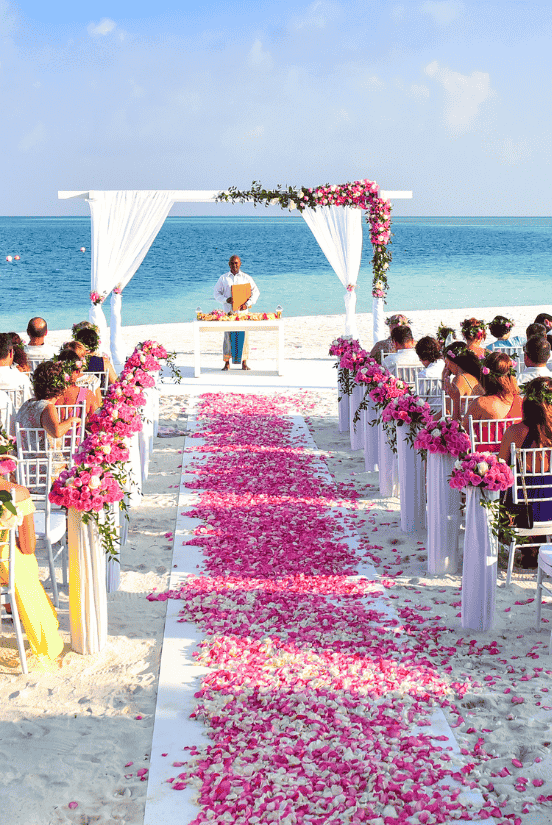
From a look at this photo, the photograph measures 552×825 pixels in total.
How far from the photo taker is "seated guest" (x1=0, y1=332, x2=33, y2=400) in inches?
292

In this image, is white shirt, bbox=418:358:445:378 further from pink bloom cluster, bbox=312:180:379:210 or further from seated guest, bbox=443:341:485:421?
pink bloom cluster, bbox=312:180:379:210

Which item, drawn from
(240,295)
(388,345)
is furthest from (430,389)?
(240,295)

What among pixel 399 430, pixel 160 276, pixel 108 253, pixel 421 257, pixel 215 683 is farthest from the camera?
pixel 421 257

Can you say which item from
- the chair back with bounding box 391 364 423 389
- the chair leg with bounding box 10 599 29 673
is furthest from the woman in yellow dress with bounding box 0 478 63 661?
the chair back with bounding box 391 364 423 389

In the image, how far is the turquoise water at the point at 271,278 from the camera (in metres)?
32.0

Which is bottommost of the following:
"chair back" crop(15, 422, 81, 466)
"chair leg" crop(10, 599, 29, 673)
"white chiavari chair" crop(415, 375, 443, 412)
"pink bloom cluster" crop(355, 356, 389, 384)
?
"chair leg" crop(10, 599, 29, 673)

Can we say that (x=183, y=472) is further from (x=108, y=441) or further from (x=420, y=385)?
(x=108, y=441)

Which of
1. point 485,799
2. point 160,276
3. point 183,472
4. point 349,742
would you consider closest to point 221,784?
point 349,742

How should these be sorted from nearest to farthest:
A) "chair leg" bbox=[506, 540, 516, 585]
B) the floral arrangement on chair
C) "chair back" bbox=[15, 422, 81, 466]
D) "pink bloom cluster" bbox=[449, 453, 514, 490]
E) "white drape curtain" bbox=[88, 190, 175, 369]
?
the floral arrangement on chair, "pink bloom cluster" bbox=[449, 453, 514, 490], "chair leg" bbox=[506, 540, 516, 585], "chair back" bbox=[15, 422, 81, 466], "white drape curtain" bbox=[88, 190, 175, 369]

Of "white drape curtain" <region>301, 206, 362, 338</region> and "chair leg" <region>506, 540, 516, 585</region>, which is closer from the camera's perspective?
"chair leg" <region>506, 540, 516, 585</region>

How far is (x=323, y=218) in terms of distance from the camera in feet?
41.9

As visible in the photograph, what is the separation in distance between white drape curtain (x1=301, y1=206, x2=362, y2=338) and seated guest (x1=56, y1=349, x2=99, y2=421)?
6.43 meters

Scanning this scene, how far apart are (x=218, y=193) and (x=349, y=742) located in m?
9.90

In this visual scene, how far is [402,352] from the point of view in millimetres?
8250
